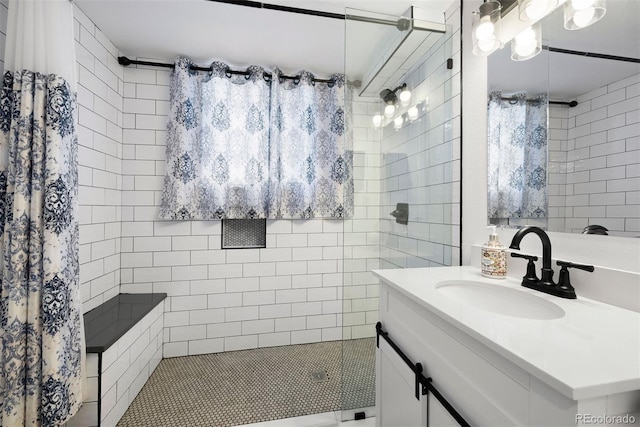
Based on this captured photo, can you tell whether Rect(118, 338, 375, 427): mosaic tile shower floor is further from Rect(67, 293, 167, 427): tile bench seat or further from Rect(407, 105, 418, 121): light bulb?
Rect(407, 105, 418, 121): light bulb

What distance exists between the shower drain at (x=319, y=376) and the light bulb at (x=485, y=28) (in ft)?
7.34

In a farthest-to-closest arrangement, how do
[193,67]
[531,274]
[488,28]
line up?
1. [193,67]
2. [488,28]
3. [531,274]

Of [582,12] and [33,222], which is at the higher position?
[582,12]

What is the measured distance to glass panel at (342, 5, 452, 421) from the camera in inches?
64.8

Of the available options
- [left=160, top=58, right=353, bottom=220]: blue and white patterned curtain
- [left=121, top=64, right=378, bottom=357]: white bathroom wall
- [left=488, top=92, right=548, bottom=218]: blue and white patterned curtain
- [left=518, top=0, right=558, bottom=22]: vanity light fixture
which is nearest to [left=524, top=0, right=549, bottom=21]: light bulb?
[left=518, top=0, right=558, bottom=22]: vanity light fixture

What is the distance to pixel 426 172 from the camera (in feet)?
5.66

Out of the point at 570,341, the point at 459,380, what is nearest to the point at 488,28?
the point at 570,341

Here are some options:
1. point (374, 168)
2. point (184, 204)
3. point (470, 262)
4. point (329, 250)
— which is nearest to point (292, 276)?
point (329, 250)

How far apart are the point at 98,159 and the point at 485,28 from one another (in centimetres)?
243

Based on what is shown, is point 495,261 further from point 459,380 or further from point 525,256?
point 459,380

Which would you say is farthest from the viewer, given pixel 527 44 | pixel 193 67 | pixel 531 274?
pixel 193 67

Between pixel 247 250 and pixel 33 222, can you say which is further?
pixel 247 250

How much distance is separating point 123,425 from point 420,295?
1.85 metres

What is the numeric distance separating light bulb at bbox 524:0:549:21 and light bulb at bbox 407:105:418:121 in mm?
632
